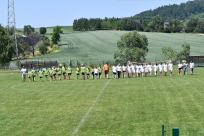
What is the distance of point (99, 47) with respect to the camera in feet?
332

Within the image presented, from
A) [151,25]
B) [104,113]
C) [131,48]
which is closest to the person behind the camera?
[104,113]

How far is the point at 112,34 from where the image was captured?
127 metres

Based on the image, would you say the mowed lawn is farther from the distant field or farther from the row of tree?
the row of tree

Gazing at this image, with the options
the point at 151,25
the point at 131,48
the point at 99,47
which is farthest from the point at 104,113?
the point at 151,25

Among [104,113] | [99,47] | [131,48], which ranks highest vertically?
[99,47]

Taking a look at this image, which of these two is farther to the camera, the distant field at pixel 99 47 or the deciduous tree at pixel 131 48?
the distant field at pixel 99 47

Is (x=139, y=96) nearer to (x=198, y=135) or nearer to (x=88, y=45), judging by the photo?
(x=198, y=135)

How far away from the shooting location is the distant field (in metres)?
84.3

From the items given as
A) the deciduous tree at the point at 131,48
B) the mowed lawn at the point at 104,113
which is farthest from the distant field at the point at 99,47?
the mowed lawn at the point at 104,113

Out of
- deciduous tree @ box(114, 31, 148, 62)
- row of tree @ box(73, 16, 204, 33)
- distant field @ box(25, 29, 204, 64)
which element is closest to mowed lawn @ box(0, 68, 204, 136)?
deciduous tree @ box(114, 31, 148, 62)

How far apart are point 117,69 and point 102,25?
13929 cm

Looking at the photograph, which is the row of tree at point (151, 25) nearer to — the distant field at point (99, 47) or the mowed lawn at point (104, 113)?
the distant field at point (99, 47)

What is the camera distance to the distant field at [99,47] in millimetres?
84300

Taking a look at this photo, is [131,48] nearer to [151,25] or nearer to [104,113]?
[104,113]
